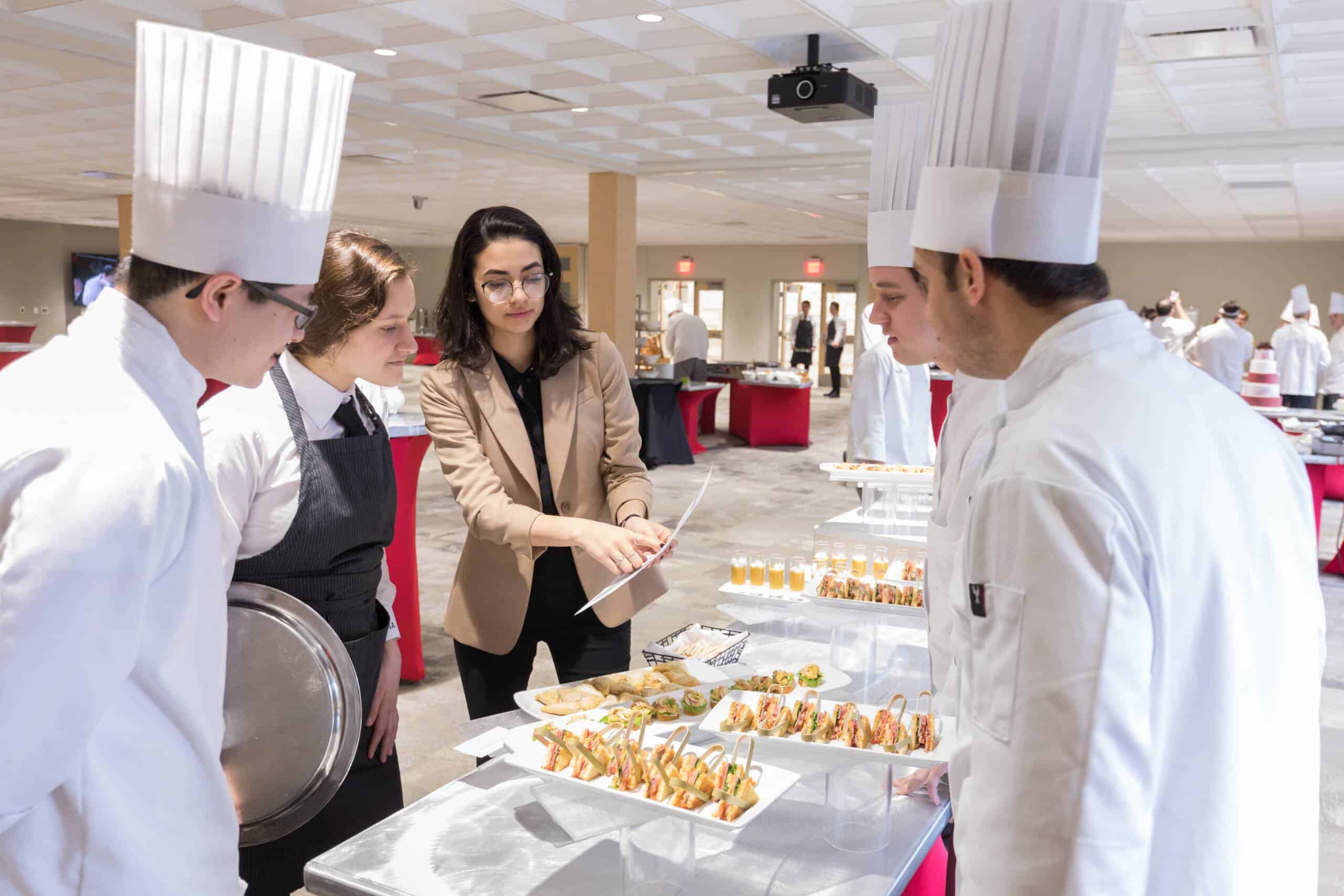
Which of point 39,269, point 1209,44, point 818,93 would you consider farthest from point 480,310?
point 39,269

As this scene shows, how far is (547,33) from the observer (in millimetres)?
5629

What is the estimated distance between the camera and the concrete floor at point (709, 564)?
139 inches

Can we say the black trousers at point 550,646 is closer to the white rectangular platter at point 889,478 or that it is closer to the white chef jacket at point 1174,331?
the white rectangular platter at point 889,478

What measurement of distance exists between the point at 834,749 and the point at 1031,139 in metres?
0.94

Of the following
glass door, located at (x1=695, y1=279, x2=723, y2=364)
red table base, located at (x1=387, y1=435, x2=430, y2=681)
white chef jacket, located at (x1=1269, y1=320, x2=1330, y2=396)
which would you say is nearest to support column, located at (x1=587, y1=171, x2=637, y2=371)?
red table base, located at (x1=387, y1=435, x2=430, y2=681)

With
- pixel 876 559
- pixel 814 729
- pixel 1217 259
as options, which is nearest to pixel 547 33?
pixel 876 559

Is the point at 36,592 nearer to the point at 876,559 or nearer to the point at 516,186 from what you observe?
the point at 876,559

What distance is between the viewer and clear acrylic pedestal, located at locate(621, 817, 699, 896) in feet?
4.58

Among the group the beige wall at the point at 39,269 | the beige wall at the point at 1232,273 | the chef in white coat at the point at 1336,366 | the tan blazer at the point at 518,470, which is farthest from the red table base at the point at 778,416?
the beige wall at the point at 39,269

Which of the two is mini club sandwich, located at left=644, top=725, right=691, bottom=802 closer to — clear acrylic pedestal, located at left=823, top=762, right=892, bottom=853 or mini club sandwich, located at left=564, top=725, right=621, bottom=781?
mini club sandwich, located at left=564, top=725, right=621, bottom=781

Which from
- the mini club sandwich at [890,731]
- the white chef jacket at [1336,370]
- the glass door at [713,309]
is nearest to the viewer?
the mini club sandwich at [890,731]

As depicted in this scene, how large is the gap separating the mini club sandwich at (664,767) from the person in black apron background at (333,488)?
0.51 m

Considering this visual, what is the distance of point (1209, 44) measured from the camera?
519cm

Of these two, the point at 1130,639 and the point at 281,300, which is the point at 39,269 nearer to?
the point at 281,300
